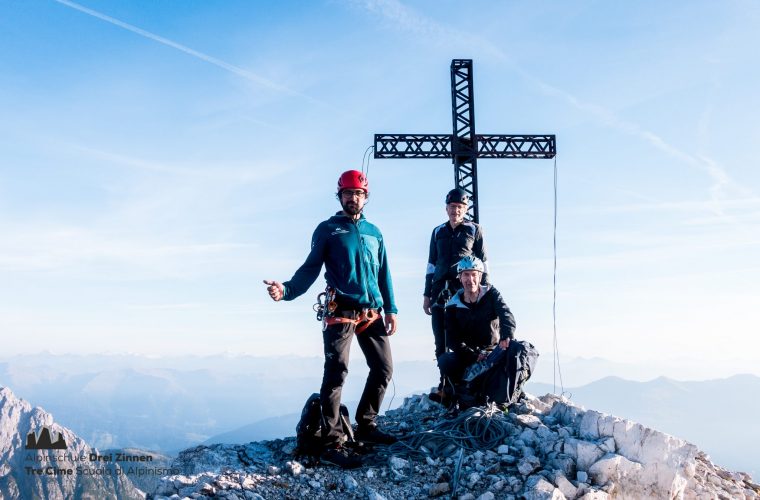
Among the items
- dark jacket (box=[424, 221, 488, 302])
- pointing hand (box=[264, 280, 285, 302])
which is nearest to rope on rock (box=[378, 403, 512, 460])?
dark jacket (box=[424, 221, 488, 302])

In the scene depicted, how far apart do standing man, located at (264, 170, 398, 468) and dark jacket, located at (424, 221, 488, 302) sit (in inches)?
98.8

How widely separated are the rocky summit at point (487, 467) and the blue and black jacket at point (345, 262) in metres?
Answer: 2.06

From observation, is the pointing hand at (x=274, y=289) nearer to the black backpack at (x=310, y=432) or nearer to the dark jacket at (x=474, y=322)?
the black backpack at (x=310, y=432)

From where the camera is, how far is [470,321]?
31.1 ft

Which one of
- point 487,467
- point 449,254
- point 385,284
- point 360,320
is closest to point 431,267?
point 449,254

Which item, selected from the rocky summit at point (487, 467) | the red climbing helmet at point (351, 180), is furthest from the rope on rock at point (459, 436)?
the red climbing helmet at point (351, 180)

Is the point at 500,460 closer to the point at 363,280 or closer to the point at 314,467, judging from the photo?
the point at 314,467

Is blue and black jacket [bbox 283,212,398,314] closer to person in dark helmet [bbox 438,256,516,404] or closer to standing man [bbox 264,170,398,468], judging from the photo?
standing man [bbox 264,170,398,468]

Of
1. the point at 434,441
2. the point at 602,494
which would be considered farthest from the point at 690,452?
the point at 434,441

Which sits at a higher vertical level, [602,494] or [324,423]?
[324,423]

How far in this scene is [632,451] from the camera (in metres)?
7.61

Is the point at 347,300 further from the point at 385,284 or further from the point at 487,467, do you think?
the point at 487,467

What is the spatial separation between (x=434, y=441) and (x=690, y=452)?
3.24m

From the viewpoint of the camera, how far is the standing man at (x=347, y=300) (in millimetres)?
7535
